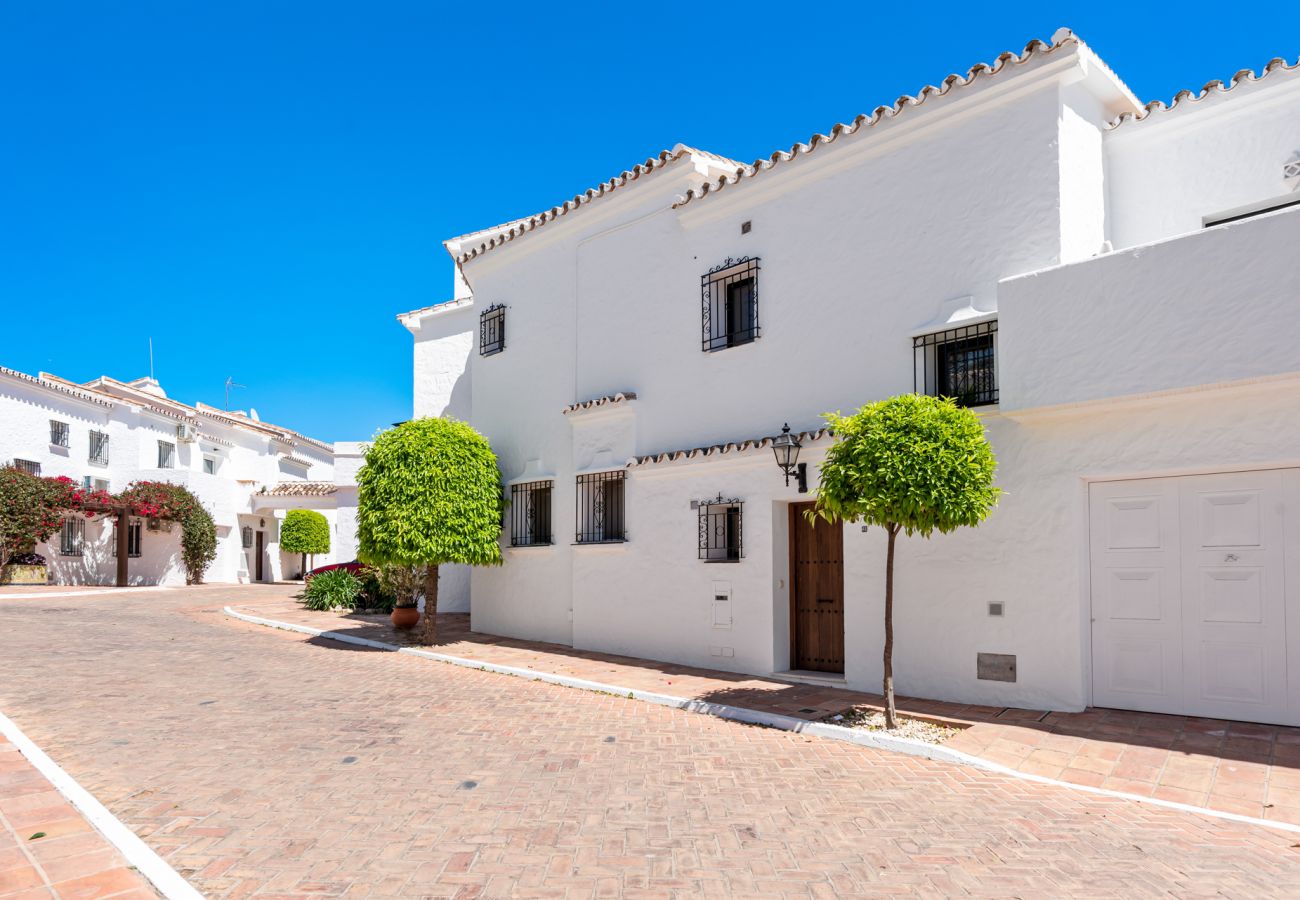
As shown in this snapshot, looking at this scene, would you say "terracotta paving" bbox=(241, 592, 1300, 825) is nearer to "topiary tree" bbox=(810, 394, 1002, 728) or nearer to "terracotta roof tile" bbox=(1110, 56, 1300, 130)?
"topiary tree" bbox=(810, 394, 1002, 728)

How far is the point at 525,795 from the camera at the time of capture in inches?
237

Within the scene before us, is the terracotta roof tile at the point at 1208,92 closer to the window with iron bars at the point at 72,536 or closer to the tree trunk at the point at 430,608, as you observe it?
the tree trunk at the point at 430,608

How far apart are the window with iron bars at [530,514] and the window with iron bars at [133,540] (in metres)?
21.7

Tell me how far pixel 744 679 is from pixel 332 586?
13.1 m

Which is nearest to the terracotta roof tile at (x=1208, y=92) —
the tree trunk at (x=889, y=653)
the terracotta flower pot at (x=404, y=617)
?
the tree trunk at (x=889, y=653)

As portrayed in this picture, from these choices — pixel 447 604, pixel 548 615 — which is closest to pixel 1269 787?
pixel 548 615

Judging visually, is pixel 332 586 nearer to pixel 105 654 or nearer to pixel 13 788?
pixel 105 654

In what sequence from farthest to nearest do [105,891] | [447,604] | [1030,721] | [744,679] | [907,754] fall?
[447,604] < [744,679] < [1030,721] < [907,754] < [105,891]

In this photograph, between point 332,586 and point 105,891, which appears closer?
point 105,891

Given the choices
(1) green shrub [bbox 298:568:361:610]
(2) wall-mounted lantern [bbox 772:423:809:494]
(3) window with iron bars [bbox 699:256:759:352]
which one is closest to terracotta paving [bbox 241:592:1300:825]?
(2) wall-mounted lantern [bbox 772:423:809:494]

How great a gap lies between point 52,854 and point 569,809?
2.96 m

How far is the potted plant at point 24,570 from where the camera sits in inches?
1017

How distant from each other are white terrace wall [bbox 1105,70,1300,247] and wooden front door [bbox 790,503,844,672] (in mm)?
4822

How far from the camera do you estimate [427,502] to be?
13508mm
